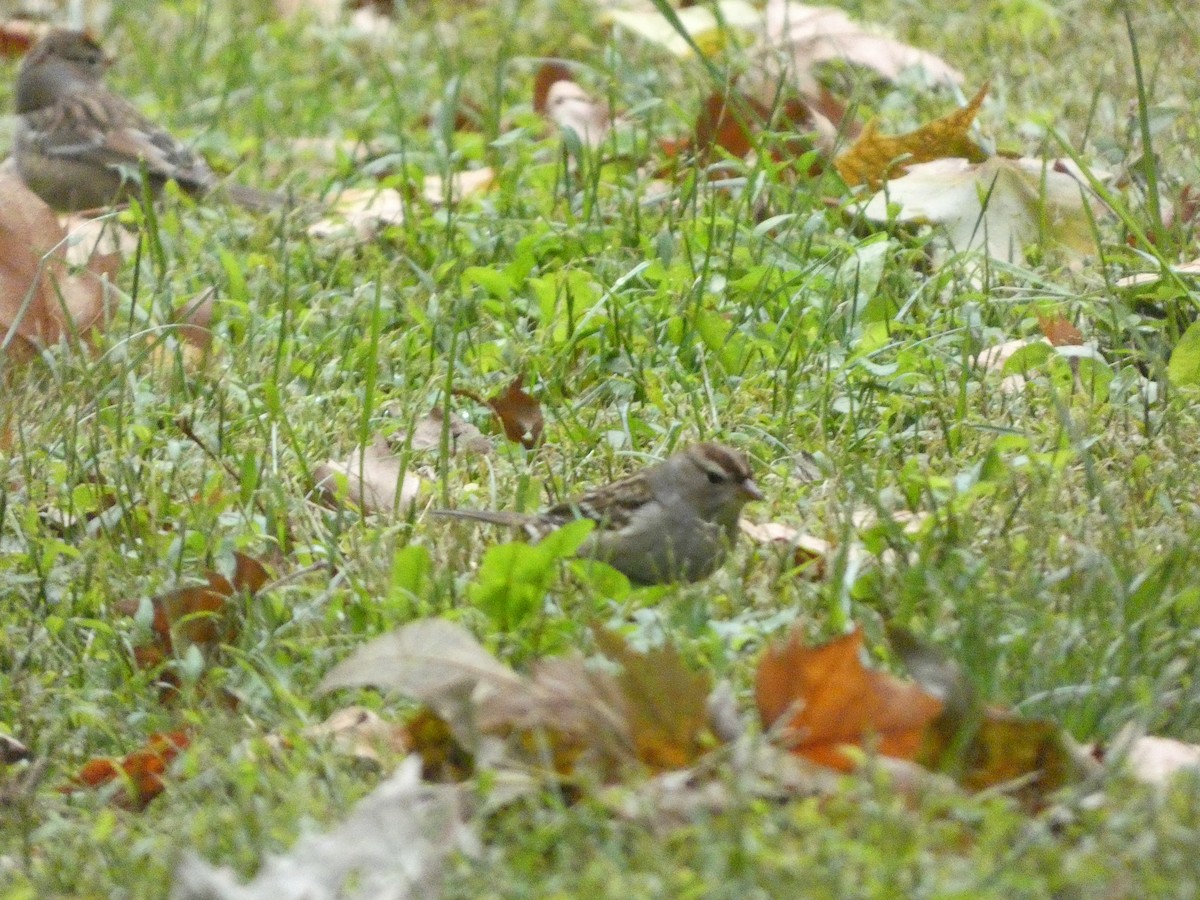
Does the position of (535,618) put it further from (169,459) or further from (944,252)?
(944,252)

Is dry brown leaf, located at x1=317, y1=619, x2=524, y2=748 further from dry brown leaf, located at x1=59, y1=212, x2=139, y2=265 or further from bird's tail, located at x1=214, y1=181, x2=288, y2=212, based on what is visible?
bird's tail, located at x1=214, y1=181, x2=288, y2=212

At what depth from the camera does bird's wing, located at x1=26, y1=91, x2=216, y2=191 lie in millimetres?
6887

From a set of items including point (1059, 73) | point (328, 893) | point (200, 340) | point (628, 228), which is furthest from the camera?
point (1059, 73)

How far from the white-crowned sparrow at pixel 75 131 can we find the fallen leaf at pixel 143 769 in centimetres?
379

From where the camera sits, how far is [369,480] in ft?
14.0

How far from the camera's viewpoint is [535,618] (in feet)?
11.1

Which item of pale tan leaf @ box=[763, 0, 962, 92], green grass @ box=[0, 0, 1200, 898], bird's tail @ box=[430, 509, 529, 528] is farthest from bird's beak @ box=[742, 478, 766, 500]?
A: pale tan leaf @ box=[763, 0, 962, 92]

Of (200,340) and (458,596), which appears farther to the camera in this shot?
(200,340)

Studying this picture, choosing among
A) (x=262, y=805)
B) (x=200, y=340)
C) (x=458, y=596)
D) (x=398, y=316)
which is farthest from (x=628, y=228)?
(x=262, y=805)

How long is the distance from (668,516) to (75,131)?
177 inches

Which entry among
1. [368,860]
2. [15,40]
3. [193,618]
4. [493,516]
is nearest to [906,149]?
[493,516]

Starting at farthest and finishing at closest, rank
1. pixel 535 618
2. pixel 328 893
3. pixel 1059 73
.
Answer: pixel 1059 73, pixel 535 618, pixel 328 893

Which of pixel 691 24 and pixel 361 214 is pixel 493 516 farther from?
pixel 691 24

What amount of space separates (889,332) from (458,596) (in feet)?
5.53
